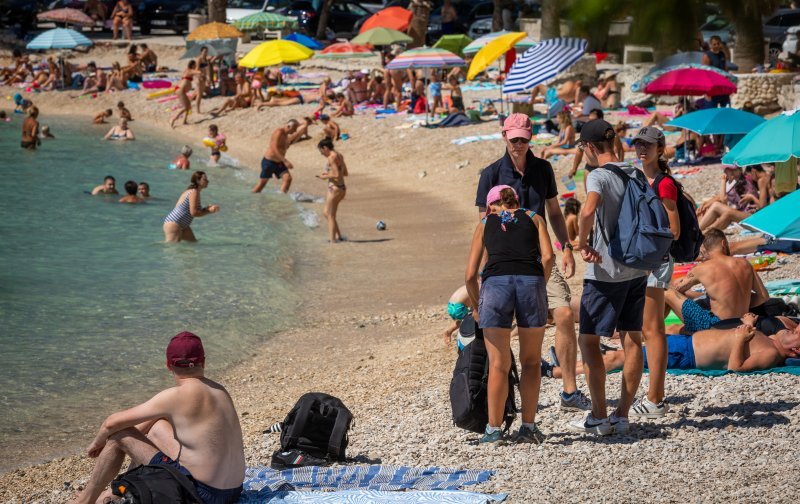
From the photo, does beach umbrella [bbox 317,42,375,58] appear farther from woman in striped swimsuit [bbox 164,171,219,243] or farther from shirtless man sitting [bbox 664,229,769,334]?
shirtless man sitting [bbox 664,229,769,334]

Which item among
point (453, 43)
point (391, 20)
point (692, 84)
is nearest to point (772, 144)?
point (692, 84)

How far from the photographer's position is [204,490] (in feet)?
16.5

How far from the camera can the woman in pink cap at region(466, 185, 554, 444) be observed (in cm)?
574

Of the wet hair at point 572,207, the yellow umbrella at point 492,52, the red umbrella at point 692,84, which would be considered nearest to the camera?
the wet hair at point 572,207

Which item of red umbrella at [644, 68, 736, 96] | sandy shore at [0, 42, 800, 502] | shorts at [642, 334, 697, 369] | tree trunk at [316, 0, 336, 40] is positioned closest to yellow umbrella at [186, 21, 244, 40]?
tree trunk at [316, 0, 336, 40]

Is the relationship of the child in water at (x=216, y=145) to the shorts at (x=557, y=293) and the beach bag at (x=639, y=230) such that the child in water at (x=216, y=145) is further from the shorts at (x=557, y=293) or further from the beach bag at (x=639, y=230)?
the beach bag at (x=639, y=230)

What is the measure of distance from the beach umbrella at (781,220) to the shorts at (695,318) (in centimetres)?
70

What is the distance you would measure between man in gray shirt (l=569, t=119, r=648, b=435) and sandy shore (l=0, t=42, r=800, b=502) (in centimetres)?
51

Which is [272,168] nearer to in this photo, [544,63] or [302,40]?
[544,63]

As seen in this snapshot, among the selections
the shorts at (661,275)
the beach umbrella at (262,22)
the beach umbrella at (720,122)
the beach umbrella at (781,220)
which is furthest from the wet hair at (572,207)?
the beach umbrella at (262,22)

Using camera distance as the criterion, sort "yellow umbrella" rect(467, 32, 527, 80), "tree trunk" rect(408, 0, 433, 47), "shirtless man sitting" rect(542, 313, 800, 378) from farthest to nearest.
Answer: "tree trunk" rect(408, 0, 433, 47)
"yellow umbrella" rect(467, 32, 527, 80)
"shirtless man sitting" rect(542, 313, 800, 378)

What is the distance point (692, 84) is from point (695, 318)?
10.1 meters

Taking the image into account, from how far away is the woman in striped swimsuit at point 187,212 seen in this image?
14.9 metres

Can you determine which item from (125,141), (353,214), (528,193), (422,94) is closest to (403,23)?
(422,94)
